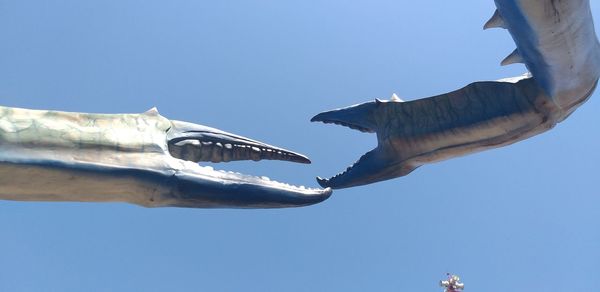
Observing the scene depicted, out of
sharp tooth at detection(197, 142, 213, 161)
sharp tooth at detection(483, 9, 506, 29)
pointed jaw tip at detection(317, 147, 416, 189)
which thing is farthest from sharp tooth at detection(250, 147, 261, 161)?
sharp tooth at detection(483, 9, 506, 29)

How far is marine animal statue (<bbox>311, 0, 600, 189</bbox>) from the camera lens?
19.9ft

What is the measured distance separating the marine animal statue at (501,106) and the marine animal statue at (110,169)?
8.45ft

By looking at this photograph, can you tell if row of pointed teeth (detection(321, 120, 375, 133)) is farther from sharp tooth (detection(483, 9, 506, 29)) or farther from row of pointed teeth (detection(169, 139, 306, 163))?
row of pointed teeth (detection(169, 139, 306, 163))

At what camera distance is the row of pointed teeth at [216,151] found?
18.7ft

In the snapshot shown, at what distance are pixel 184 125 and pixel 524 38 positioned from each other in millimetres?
3228

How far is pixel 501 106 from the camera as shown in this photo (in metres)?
7.31

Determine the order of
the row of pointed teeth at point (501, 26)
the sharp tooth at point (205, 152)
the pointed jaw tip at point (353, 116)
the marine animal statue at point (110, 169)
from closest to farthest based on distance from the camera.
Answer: the marine animal statue at point (110, 169) < the sharp tooth at point (205, 152) < the row of pointed teeth at point (501, 26) < the pointed jaw tip at point (353, 116)

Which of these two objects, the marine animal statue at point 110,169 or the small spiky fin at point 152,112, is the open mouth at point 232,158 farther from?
the small spiky fin at point 152,112

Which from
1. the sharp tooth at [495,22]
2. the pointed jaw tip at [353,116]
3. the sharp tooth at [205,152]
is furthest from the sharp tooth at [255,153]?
the sharp tooth at [495,22]

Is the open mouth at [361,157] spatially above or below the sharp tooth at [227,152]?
above

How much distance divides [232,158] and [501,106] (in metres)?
3.15

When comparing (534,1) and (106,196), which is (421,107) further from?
(106,196)

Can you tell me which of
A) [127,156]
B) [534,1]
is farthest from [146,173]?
[534,1]

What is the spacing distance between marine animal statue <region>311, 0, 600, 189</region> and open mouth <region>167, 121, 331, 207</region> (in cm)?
185
